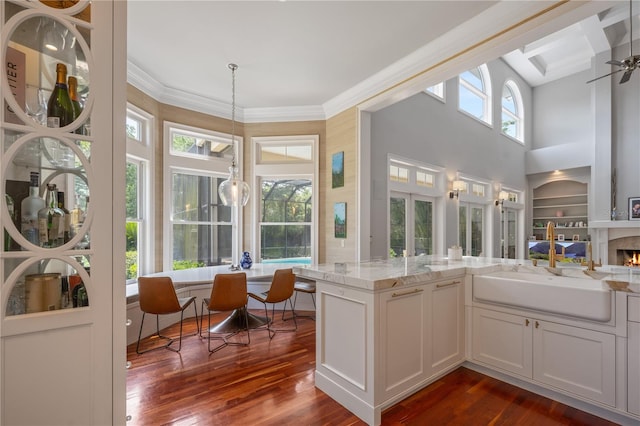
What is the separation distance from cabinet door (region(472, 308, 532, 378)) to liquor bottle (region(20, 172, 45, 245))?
9.65ft

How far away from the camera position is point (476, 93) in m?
7.26

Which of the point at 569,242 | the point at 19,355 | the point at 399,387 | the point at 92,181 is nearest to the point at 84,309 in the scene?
the point at 19,355

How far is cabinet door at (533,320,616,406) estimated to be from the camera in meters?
1.99

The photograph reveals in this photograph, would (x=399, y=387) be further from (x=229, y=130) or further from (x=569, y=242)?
(x=569, y=242)

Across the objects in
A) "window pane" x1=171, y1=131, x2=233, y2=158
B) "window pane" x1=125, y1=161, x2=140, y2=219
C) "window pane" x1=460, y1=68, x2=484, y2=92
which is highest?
"window pane" x1=460, y1=68, x2=484, y2=92

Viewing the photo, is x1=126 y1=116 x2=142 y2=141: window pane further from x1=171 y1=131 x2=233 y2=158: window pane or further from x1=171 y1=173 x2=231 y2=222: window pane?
x1=171 y1=173 x2=231 y2=222: window pane

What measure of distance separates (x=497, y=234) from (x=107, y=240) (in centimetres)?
857

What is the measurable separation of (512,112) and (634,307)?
27.9 feet

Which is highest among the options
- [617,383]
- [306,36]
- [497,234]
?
[306,36]

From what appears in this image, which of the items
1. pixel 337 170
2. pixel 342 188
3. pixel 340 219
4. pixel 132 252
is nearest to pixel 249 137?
pixel 337 170

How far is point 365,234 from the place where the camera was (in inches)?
174

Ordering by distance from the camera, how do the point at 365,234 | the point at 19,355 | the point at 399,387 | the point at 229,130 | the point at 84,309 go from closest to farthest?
1. the point at 19,355
2. the point at 84,309
3. the point at 399,387
4. the point at 365,234
5. the point at 229,130

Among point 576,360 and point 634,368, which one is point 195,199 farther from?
point 634,368

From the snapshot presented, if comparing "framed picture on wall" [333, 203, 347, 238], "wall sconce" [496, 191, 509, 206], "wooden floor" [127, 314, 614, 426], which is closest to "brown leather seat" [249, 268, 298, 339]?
"wooden floor" [127, 314, 614, 426]
